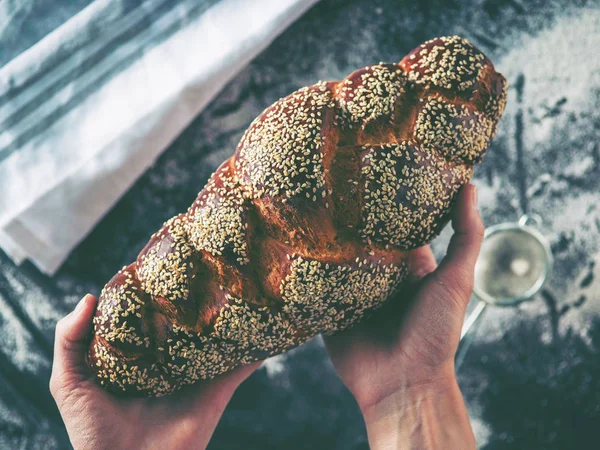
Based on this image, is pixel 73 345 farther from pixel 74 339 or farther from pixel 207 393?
pixel 207 393

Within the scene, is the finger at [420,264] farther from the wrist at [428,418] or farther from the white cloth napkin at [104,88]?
the white cloth napkin at [104,88]

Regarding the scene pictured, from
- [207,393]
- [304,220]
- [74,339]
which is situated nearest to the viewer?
[304,220]

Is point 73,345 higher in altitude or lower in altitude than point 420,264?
higher

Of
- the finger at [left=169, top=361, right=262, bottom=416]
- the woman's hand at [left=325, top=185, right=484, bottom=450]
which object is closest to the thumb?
the finger at [left=169, top=361, right=262, bottom=416]

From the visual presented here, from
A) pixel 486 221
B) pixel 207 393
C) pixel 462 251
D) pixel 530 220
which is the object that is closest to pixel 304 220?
pixel 462 251

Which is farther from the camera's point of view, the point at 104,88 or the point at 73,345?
the point at 104,88

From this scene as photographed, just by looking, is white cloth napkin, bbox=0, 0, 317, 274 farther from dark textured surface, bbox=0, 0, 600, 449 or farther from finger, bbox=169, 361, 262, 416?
finger, bbox=169, 361, 262, 416

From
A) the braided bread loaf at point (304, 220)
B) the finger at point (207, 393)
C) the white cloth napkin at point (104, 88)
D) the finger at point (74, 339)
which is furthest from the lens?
the white cloth napkin at point (104, 88)

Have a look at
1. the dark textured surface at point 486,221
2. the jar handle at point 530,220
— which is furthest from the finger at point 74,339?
the jar handle at point 530,220
